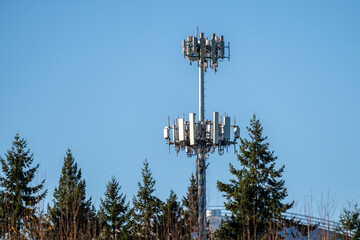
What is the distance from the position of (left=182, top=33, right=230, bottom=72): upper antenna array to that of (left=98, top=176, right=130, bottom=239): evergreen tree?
13.8 metres

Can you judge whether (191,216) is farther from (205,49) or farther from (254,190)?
(254,190)

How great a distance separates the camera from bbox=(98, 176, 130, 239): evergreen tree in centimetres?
3409

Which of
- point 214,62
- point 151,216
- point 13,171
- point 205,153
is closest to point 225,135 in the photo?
point 205,153

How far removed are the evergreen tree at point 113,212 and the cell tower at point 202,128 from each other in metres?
11.6

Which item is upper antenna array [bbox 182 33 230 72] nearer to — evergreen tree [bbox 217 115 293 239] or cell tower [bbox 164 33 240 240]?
cell tower [bbox 164 33 240 240]

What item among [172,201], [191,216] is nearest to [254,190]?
[172,201]

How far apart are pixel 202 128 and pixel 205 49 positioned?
3294 mm

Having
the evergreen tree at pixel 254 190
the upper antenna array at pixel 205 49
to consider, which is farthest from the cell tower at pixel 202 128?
the evergreen tree at pixel 254 190

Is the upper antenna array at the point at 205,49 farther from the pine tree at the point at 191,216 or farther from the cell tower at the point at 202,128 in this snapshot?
the pine tree at the point at 191,216

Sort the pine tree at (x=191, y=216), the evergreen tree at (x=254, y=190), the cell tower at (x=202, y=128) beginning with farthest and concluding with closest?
1. the evergreen tree at (x=254, y=190)
2. the cell tower at (x=202, y=128)
3. the pine tree at (x=191, y=216)

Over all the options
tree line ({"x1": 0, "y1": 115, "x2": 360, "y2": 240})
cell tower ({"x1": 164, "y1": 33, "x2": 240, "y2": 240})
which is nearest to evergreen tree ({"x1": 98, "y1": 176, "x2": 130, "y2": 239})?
tree line ({"x1": 0, "y1": 115, "x2": 360, "y2": 240})

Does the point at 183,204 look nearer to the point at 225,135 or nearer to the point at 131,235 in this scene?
the point at 131,235

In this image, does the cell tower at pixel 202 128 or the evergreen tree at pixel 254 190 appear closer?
the cell tower at pixel 202 128

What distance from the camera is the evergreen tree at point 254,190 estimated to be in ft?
103
